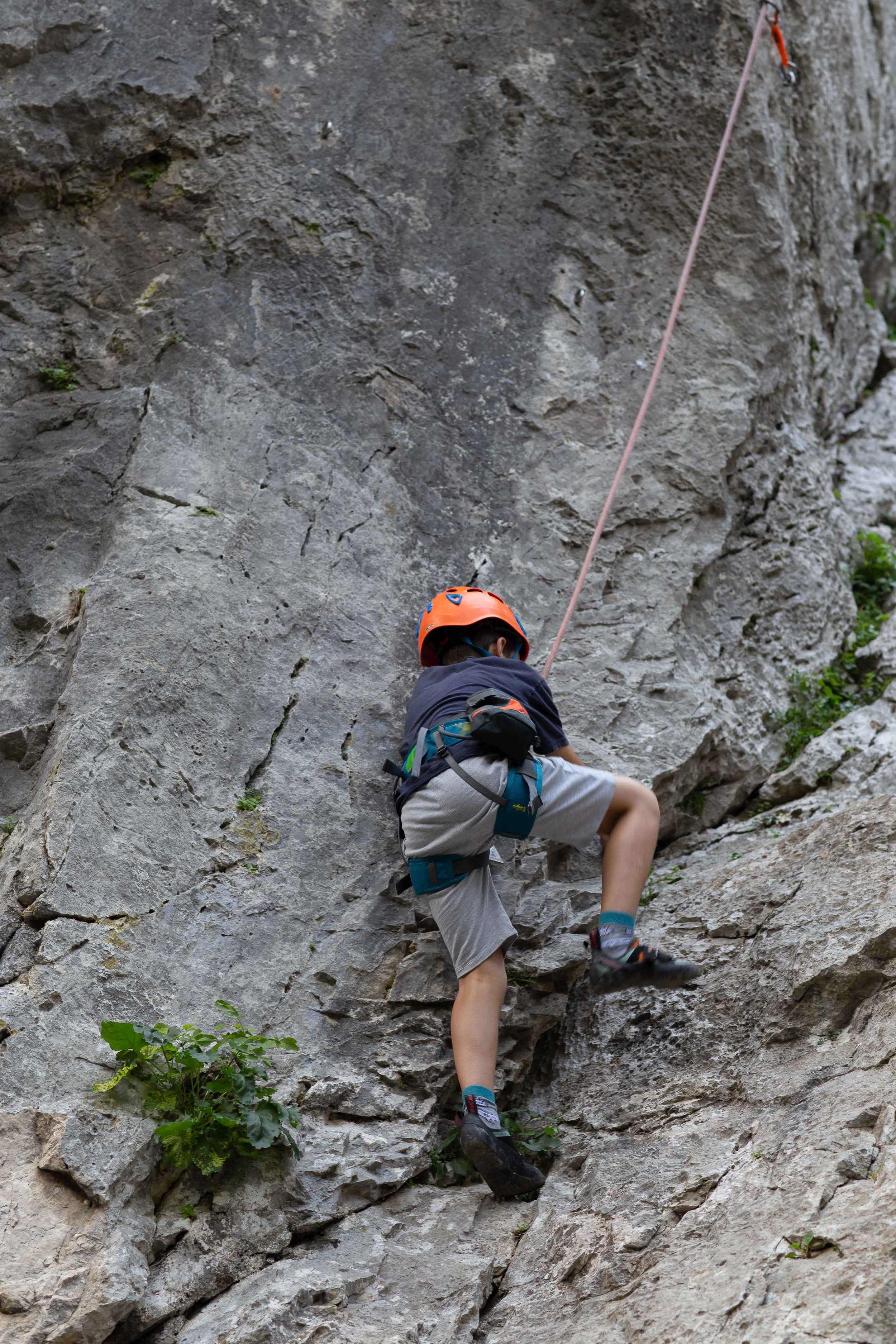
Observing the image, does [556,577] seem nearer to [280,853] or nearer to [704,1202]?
[280,853]

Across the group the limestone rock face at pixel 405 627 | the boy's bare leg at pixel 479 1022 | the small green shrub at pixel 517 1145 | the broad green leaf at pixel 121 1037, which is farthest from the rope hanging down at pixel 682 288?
the broad green leaf at pixel 121 1037

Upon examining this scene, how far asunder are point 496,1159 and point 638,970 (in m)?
0.67

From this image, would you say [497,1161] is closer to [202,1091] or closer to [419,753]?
[202,1091]

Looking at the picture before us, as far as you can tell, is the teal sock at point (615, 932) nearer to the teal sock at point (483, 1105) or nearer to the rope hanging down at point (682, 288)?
the teal sock at point (483, 1105)

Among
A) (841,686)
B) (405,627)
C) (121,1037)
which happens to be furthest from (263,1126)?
(841,686)

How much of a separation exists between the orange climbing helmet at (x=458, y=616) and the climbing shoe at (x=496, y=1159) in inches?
64.7

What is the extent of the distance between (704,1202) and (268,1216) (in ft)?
3.93

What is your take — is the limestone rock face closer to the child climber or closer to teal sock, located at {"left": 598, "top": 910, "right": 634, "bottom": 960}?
the child climber

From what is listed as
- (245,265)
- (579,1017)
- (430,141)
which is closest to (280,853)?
(579,1017)

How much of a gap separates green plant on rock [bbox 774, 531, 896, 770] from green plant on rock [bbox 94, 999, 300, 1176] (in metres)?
2.73

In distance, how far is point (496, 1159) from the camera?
3379mm

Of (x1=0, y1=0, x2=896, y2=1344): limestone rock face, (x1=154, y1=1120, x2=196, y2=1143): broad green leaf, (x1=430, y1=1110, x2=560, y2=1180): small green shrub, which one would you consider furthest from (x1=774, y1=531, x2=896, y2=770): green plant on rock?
(x1=154, y1=1120, x2=196, y2=1143): broad green leaf

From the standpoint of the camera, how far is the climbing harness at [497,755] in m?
3.70

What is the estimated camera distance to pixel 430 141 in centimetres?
555
